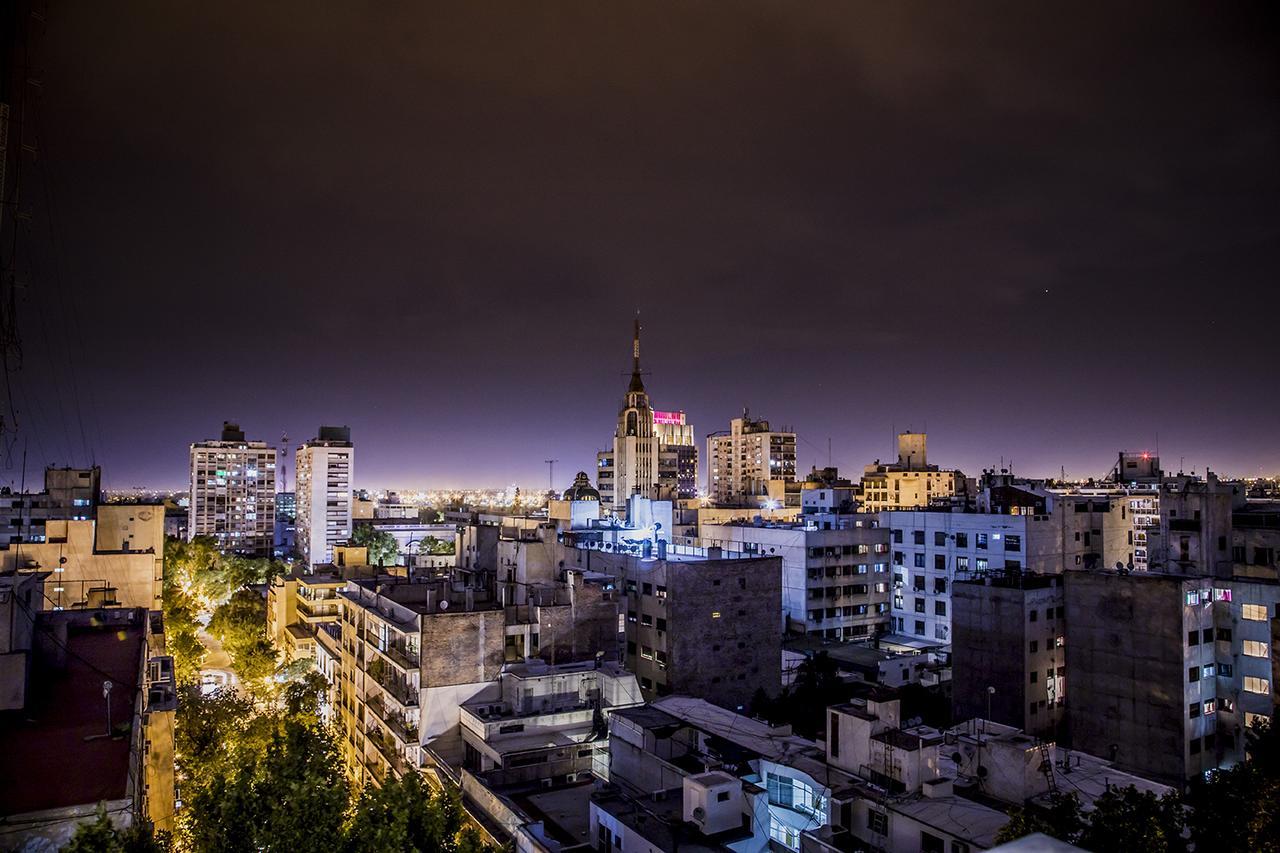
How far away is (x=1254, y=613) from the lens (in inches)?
1463

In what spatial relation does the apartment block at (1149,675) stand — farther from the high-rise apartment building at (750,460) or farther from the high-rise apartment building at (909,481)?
the high-rise apartment building at (750,460)

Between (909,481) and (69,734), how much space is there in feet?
421

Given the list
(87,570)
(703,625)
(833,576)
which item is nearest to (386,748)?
(703,625)

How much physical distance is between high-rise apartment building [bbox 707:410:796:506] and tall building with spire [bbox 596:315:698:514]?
970 centimetres

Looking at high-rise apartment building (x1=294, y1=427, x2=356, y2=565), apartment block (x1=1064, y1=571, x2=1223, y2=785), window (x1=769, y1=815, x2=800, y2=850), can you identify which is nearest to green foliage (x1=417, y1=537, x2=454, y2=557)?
high-rise apartment building (x1=294, y1=427, x2=356, y2=565)

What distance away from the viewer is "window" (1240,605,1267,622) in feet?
121

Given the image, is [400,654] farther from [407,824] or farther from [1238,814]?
[1238,814]

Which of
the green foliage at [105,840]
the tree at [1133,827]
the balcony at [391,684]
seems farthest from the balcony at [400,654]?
the tree at [1133,827]

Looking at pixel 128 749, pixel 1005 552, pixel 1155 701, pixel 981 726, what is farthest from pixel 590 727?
pixel 1005 552

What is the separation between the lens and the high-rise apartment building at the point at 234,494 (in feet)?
Answer: 437

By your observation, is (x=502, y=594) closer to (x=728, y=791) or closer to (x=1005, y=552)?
(x=728, y=791)

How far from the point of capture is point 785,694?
41719mm

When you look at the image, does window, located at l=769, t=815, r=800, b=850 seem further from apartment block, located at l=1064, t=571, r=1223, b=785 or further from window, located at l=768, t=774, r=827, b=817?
apartment block, located at l=1064, t=571, r=1223, b=785

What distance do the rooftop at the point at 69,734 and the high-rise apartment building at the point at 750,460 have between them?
13805 cm
